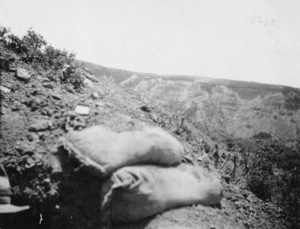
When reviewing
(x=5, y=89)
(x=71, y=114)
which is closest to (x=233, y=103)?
(x=71, y=114)

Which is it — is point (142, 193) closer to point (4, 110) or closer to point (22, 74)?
point (4, 110)

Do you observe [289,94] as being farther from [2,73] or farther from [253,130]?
[2,73]

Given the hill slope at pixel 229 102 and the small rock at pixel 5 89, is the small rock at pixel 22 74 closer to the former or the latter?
the small rock at pixel 5 89

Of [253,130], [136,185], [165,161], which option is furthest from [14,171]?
[253,130]

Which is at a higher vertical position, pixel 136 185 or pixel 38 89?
pixel 38 89

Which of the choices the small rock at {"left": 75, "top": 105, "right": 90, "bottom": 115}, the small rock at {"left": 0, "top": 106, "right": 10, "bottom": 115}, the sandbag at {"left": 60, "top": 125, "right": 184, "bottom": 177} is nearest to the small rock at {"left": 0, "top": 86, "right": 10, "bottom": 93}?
the small rock at {"left": 0, "top": 106, "right": 10, "bottom": 115}

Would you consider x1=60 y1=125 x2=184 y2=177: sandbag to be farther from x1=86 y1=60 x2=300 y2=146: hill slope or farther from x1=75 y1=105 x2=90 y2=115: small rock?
x1=86 y1=60 x2=300 y2=146: hill slope

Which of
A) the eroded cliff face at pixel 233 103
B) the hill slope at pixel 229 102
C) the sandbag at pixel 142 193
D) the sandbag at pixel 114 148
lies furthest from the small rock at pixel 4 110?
the hill slope at pixel 229 102
